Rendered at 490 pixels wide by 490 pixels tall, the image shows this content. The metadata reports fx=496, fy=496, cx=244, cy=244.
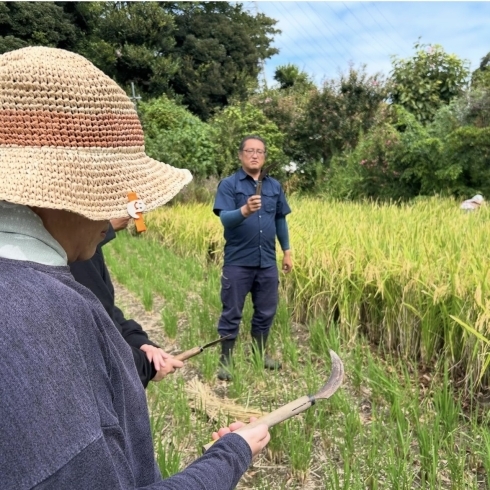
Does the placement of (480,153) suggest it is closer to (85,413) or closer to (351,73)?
(351,73)

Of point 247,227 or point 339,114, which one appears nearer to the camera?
point 247,227

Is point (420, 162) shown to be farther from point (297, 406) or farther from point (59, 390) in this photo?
point (59, 390)

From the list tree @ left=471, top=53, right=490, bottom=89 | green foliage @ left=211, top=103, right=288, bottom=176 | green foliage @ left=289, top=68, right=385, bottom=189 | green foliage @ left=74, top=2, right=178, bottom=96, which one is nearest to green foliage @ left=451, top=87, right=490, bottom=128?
tree @ left=471, top=53, right=490, bottom=89

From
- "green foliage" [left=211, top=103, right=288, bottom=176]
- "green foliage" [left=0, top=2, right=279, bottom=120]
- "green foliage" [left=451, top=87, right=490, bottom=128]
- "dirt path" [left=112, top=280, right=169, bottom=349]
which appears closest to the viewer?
"dirt path" [left=112, top=280, right=169, bottom=349]

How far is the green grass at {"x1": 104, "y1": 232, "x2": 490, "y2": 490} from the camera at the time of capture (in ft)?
5.63

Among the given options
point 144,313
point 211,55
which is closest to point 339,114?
point 144,313

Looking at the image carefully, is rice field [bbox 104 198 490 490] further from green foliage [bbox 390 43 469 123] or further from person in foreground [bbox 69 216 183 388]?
green foliage [bbox 390 43 469 123]

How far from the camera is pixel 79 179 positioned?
2.27 ft

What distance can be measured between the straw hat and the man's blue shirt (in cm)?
227

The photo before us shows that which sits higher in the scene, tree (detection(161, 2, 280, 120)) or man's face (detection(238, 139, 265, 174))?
tree (detection(161, 2, 280, 120))

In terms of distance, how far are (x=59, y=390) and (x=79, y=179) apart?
29 centimetres

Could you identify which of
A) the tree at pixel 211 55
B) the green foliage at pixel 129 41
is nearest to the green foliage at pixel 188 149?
the green foliage at pixel 129 41

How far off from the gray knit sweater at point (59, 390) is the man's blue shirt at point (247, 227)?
2335mm

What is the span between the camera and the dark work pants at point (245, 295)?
3.03 metres
